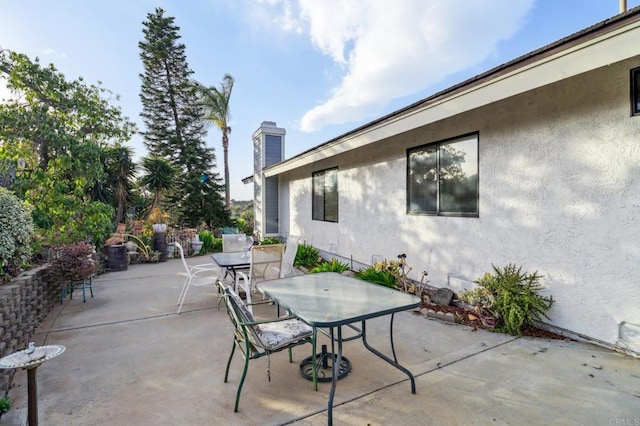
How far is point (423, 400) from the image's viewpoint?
242 centimetres

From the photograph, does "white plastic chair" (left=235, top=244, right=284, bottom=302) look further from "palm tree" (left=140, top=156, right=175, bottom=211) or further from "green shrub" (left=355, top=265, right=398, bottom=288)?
"palm tree" (left=140, top=156, right=175, bottom=211)

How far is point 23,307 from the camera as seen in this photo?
3.69 metres

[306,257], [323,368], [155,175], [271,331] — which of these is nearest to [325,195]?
[306,257]

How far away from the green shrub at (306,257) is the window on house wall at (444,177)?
337 centimetres

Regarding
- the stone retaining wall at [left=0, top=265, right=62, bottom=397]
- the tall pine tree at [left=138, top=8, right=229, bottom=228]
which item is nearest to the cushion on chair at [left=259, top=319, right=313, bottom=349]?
the stone retaining wall at [left=0, top=265, right=62, bottom=397]

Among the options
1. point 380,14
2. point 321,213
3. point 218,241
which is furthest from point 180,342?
point 218,241

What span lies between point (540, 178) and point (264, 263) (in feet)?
12.4

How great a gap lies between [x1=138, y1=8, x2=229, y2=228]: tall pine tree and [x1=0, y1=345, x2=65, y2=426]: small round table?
51.8 ft

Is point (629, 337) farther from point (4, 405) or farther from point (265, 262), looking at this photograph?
point (4, 405)

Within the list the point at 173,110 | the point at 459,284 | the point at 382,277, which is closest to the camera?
the point at 459,284

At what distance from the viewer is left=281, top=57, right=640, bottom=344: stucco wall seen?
305cm

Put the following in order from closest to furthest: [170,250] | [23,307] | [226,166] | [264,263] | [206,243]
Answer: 1. [23,307]
2. [264,263]
3. [170,250]
4. [206,243]
5. [226,166]

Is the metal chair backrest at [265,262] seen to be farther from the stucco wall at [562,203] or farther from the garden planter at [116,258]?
the garden planter at [116,258]

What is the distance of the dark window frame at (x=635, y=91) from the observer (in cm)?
294
